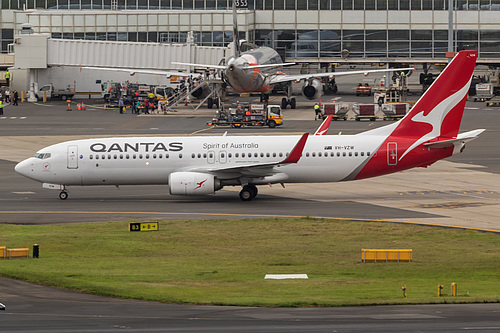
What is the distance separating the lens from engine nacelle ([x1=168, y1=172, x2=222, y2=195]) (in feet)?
160

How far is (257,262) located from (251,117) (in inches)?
2127

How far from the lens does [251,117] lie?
3467 inches

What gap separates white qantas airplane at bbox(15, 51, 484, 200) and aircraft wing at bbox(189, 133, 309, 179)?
2.5 inches

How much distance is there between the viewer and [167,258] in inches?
1410

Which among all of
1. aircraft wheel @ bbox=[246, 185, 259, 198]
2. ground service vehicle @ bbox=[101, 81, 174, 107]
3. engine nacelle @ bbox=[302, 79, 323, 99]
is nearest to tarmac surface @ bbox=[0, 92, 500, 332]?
aircraft wheel @ bbox=[246, 185, 259, 198]

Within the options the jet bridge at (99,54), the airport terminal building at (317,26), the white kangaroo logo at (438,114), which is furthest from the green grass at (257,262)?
the airport terminal building at (317,26)

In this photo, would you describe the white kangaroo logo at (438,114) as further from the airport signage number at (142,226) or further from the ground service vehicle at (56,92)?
the ground service vehicle at (56,92)

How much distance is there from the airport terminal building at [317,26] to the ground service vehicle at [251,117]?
33.5 metres

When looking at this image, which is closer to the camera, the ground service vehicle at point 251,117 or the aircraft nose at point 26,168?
the aircraft nose at point 26,168

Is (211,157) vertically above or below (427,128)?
below

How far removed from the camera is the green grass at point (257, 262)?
93.6ft

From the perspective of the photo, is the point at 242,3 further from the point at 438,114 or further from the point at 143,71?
the point at 438,114

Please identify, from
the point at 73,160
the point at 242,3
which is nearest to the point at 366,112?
the point at 242,3

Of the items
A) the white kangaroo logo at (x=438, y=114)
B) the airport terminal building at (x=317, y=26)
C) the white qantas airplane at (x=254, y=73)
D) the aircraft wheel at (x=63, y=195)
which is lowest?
the aircraft wheel at (x=63, y=195)
